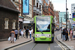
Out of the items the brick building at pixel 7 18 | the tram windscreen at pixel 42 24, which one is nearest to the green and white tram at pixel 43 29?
the tram windscreen at pixel 42 24

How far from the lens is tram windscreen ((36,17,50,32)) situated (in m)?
19.7

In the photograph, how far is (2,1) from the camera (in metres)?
22.5

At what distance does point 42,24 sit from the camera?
1994 cm

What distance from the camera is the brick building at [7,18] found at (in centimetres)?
2214

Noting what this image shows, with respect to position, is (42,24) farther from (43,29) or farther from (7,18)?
(7,18)

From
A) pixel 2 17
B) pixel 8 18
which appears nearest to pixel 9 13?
pixel 8 18

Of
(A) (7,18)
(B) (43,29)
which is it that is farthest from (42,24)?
(A) (7,18)

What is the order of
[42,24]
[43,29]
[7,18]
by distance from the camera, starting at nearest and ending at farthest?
[43,29] → [42,24] → [7,18]

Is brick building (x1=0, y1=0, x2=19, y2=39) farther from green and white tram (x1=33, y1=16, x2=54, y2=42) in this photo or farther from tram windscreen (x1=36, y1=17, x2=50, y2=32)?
tram windscreen (x1=36, y1=17, x2=50, y2=32)

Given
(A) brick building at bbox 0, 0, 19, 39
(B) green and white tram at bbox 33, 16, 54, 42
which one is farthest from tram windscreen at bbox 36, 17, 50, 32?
(A) brick building at bbox 0, 0, 19, 39

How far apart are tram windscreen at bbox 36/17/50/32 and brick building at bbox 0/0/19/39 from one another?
5.16 meters

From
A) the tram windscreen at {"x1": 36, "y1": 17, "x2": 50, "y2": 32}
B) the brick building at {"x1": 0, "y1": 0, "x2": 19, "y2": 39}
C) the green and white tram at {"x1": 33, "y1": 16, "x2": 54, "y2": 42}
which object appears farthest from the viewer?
the brick building at {"x1": 0, "y1": 0, "x2": 19, "y2": 39}

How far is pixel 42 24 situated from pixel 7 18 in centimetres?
627

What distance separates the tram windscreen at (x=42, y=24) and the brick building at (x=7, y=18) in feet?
16.9
